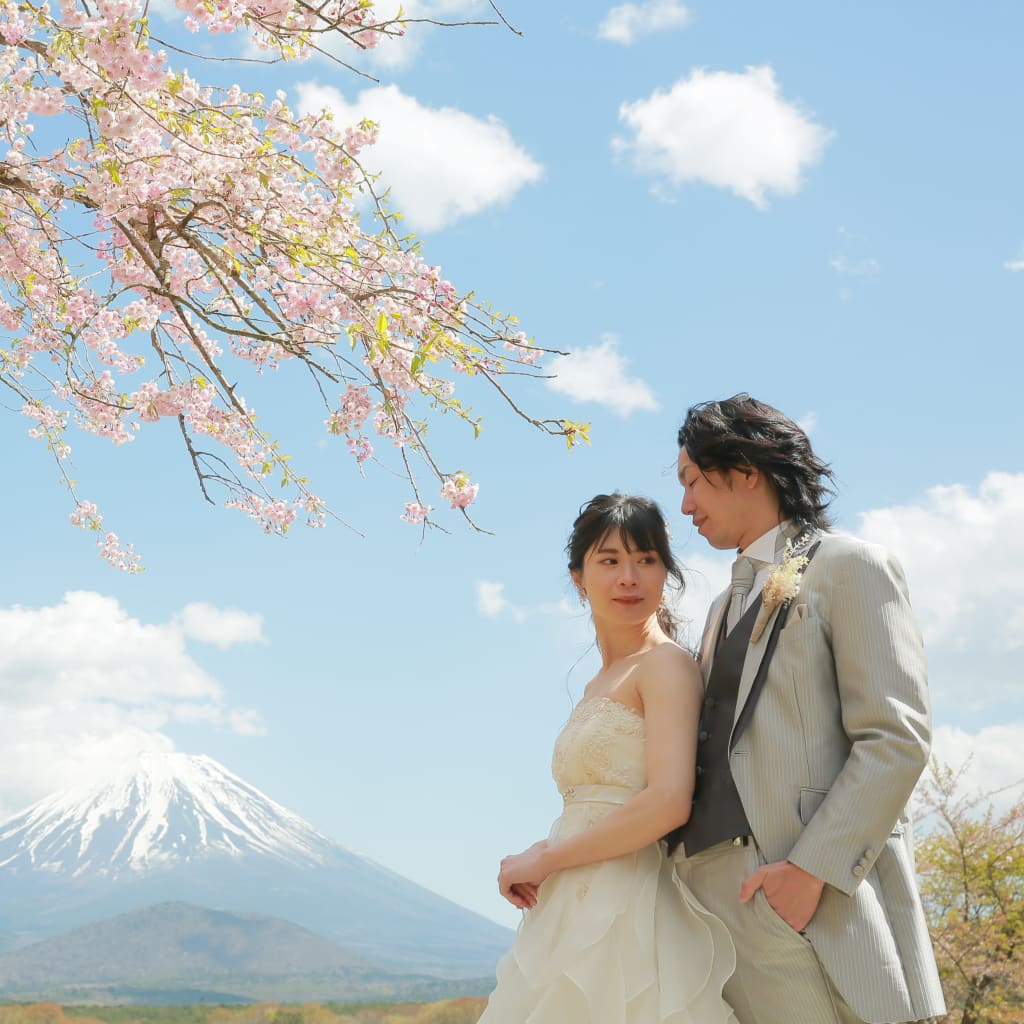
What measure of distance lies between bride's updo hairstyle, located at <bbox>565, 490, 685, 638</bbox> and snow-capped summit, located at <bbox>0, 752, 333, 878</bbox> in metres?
115

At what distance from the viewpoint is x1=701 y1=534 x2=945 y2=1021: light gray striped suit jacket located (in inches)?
66.3

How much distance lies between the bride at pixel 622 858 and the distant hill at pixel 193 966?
235 feet

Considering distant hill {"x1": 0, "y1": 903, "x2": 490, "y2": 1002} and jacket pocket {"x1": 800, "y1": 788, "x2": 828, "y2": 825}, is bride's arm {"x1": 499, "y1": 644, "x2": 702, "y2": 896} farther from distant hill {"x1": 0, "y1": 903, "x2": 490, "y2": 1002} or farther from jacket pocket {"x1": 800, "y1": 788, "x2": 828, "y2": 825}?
distant hill {"x1": 0, "y1": 903, "x2": 490, "y2": 1002}

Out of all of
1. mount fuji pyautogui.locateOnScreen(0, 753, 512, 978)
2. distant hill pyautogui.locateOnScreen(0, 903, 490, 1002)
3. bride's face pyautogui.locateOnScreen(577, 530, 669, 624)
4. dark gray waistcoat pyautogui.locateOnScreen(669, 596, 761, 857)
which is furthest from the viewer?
mount fuji pyautogui.locateOnScreen(0, 753, 512, 978)

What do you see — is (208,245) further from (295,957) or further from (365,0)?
(295,957)

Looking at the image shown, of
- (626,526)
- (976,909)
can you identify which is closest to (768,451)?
(626,526)

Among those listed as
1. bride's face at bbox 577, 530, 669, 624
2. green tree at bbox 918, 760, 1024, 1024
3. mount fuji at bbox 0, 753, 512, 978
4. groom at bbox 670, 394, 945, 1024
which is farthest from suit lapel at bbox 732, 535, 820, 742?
mount fuji at bbox 0, 753, 512, 978

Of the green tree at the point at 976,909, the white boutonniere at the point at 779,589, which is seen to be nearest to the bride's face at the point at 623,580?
the white boutonniere at the point at 779,589

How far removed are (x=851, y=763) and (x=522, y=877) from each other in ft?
2.24

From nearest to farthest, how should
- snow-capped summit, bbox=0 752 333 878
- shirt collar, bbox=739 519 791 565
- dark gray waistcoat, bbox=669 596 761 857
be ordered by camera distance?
dark gray waistcoat, bbox=669 596 761 857 → shirt collar, bbox=739 519 791 565 → snow-capped summit, bbox=0 752 333 878

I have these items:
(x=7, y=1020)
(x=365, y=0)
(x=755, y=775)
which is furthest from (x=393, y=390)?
(x=7, y=1020)

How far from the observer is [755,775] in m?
1.80

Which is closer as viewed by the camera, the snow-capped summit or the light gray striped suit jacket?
the light gray striped suit jacket

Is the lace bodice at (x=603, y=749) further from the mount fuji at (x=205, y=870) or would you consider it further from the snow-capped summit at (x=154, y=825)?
the snow-capped summit at (x=154, y=825)
